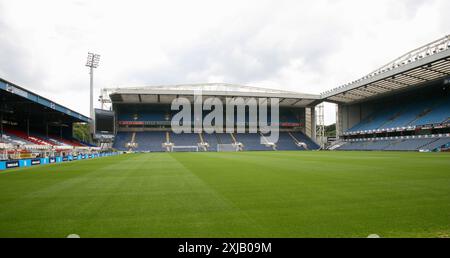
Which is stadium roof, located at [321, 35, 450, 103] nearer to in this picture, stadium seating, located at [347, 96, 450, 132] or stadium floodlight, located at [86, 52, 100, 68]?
stadium seating, located at [347, 96, 450, 132]

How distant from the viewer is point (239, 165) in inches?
729

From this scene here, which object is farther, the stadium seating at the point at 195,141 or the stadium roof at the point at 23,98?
the stadium seating at the point at 195,141

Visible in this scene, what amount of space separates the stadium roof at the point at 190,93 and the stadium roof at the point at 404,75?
8.02 m

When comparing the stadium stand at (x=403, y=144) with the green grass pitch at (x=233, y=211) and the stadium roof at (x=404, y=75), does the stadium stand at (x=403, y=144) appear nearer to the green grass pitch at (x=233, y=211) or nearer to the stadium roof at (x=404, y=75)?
the stadium roof at (x=404, y=75)

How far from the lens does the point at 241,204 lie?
6340 mm

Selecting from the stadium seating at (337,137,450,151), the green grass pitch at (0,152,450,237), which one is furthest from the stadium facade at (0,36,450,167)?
the green grass pitch at (0,152,450,237)

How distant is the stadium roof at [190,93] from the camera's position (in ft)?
186

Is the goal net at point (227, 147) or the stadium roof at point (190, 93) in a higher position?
the stadium roof at point (190, 93)

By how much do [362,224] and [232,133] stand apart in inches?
2692

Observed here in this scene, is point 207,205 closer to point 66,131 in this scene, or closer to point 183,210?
point 183,210

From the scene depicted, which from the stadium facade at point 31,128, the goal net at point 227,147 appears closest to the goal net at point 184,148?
the goal net at point 227,147

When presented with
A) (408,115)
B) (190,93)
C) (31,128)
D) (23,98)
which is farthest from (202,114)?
(408,115)

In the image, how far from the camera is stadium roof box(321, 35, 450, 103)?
3617 cm

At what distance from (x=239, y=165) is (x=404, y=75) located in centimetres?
3890
